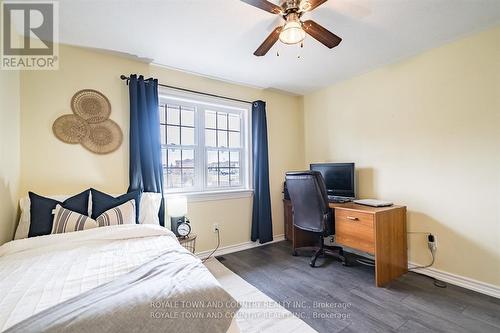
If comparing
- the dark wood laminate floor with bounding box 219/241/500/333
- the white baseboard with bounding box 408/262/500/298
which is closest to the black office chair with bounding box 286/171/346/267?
the dark wood laminate floor with bounding box 219/241/500/333

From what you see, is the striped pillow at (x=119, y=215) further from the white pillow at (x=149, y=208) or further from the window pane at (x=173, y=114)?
the window pane at (x=173, y=114)

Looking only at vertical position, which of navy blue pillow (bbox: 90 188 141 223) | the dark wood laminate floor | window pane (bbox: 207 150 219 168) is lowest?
the dark wood laminate floor

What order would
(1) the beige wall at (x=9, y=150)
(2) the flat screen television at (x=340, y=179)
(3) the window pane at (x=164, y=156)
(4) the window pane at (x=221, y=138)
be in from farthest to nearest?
(4) the window pane at (x=221, y=138) < (2) the flat screen television at (x=340, y=179) < (3) the window pane at (x=164, y=156) < (1) the beige wall at (x=9, y=150)

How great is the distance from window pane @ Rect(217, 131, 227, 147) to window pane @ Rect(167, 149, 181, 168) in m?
0.60

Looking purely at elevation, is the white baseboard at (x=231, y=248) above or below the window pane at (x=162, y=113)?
below

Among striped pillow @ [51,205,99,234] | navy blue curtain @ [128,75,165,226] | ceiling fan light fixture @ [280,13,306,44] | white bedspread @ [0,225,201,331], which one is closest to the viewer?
white bedspread @ [0,225,201,331]

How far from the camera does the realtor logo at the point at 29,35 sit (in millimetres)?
1760

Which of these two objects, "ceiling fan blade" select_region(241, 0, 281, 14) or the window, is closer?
"ceiling fan blade" select_region(241, 0, 281, 14)

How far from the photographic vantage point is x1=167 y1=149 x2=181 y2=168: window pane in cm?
286

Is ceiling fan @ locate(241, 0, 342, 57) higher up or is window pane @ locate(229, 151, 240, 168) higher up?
ceiling fan @ locate(241, 0, 342, 57)

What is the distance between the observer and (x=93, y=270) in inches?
47.3

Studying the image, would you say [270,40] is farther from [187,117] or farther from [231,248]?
[231,248]

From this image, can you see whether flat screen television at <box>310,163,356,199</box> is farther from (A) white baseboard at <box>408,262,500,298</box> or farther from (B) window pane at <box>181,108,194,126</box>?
(B) window pane at <box>181,108,194,126</box>


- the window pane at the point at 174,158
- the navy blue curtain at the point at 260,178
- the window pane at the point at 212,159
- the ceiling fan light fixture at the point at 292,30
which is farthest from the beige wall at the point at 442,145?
the window pane at the point at 174,158
